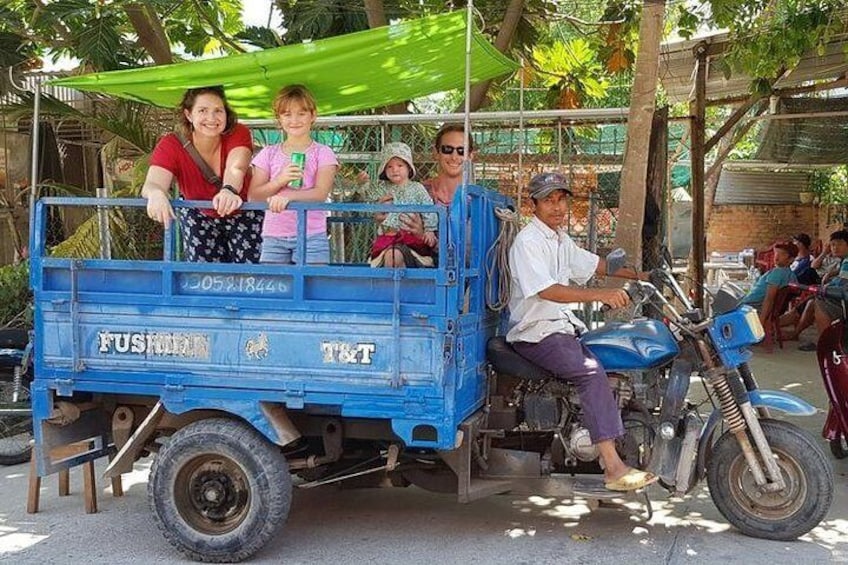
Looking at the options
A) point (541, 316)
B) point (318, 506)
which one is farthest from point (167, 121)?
point (541, 316)

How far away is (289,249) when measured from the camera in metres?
4.21

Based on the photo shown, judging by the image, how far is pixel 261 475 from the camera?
3.85m

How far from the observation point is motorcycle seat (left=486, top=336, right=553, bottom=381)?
4.08 m

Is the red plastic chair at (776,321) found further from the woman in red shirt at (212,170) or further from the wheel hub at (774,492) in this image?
the woman in red shirt at (212,170)

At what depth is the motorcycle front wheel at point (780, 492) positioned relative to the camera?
3885 mm

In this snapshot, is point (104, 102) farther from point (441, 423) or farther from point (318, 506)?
point (441, 423)

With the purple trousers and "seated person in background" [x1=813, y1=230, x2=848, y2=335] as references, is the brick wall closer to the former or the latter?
"seated person in background" [x1=813, y1=230, x2=848, y2=335]

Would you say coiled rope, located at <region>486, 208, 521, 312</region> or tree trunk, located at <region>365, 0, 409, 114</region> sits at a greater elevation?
tree trunk, located at <region>365, 0, 409, 114</region>

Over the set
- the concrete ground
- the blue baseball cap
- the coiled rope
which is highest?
the blue baseball cap

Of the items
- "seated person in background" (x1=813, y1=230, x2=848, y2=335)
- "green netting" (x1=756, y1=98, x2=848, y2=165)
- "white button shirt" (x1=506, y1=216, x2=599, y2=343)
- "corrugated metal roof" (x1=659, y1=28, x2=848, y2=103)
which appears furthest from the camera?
"green netting" (x1=756, y1=98, x2=848, y2=165)

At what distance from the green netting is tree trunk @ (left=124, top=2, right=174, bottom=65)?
21.0 feet

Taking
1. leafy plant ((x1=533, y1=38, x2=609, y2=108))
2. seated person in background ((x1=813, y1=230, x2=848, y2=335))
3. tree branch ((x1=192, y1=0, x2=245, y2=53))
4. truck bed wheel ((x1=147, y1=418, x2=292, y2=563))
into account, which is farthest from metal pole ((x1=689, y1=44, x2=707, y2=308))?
truck bed wheel ((x1=147, y1=418, x2=292, y2=563))

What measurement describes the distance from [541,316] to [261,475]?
1.49 m

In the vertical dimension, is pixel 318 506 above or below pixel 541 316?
below
